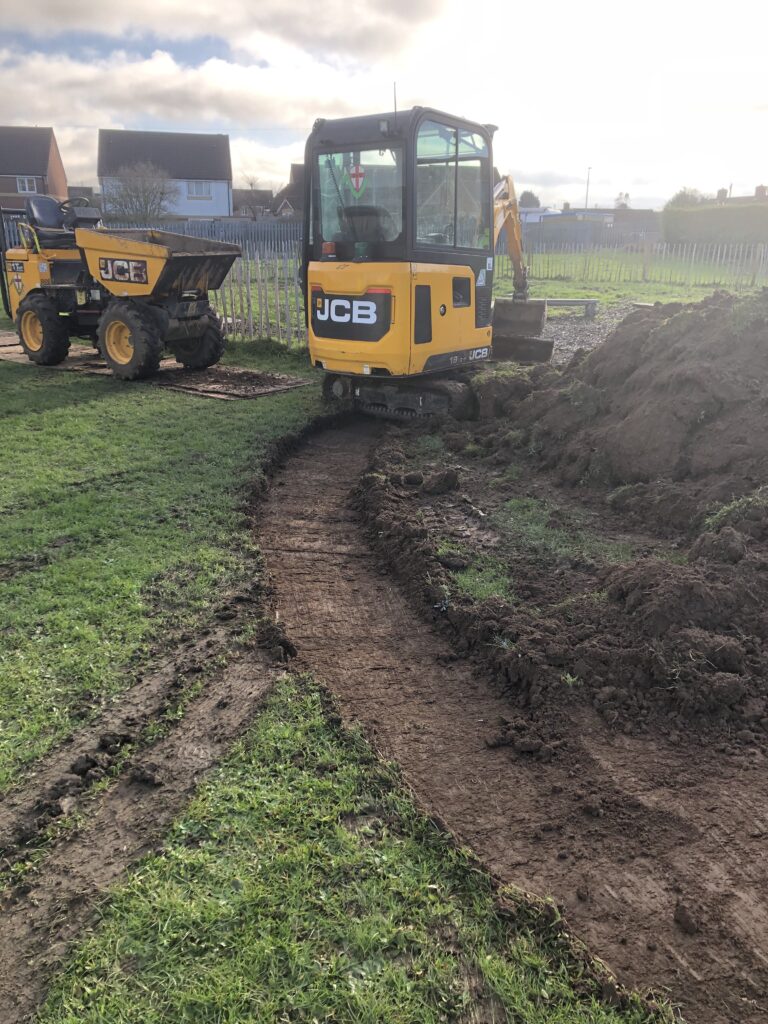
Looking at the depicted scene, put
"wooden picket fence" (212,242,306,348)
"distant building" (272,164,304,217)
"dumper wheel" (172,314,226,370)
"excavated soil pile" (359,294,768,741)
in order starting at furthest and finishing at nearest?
1. "distant building" (272,164,304,217)
2. "wooden picket fence" (212,242,306,348)
3. "dumper wheel" (172,314,226,370)
4. "excavated soil pile" (359,294,768,741)

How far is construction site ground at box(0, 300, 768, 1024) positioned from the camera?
2.31m

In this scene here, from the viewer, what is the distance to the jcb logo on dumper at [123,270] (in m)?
10.9

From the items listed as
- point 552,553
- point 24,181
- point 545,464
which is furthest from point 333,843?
point 24,181

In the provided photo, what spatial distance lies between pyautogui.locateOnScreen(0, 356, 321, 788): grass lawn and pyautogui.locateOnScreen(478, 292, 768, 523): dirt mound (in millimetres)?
3049

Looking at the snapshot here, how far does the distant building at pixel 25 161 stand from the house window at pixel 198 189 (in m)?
9.39

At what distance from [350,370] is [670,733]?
611 centimetres

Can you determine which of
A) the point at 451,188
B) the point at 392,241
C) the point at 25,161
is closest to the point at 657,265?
the point at 451,188

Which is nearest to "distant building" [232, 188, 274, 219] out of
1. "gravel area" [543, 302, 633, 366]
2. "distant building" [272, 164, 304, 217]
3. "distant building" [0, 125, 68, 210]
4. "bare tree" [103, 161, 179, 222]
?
"distant building" [272, 164, 304, 217]

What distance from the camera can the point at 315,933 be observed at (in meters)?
2.39

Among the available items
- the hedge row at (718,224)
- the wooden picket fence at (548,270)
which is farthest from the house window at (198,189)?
the hedge row at (718,224)

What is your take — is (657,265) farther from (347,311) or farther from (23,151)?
(23,151)

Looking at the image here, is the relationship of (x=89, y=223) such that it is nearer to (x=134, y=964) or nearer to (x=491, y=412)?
(x=491, y=412)

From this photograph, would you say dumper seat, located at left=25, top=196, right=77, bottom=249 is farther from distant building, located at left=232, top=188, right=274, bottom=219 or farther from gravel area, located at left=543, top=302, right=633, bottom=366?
distant building, located at left=232, top=188, right=274, bottom=219

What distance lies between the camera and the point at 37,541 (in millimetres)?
5309
